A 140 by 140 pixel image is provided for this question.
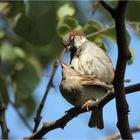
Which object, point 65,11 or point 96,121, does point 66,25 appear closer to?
point 65,11

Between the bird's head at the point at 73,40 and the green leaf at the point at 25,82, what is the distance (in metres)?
0.20

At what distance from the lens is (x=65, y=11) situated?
239cm

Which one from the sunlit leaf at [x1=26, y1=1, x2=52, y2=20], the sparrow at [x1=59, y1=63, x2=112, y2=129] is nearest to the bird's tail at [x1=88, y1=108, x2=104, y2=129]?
the sparrow at [x1=59, y1=63, x2=112, y2=129]

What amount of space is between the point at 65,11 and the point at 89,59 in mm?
333

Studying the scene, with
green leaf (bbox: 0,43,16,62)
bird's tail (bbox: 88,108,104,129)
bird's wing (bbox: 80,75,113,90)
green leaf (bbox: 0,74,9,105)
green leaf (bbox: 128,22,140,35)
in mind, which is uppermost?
green leaf (bbox: 128,22,140,35)

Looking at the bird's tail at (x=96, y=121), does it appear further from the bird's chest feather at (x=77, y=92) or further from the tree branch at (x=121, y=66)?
the tree branch at (x=121, y=66)

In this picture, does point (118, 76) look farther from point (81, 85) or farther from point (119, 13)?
point (81, 85)

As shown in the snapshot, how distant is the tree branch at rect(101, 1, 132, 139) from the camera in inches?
52.3

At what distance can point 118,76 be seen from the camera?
1.46m

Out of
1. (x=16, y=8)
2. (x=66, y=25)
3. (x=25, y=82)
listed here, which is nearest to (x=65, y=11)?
(x=66, y=25)

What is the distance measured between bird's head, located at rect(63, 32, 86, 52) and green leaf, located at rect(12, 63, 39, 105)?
0.67ft

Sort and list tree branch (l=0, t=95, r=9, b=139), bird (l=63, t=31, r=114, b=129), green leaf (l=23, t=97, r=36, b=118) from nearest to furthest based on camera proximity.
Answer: tree branch (l=0, t=95, r=9, b=139) < bird (l=63, t=31, r=114, b=129) < green leaf (l=23, t=97, r=36, b=118)

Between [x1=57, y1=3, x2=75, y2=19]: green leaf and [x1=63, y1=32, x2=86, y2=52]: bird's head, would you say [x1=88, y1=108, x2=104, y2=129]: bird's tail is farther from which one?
[x1=57, y1=3, x2=75, y2=19]: green leaf

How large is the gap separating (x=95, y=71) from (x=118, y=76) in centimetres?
103
